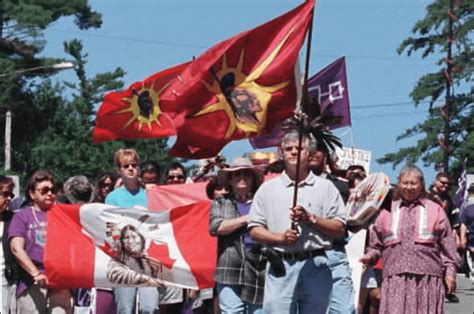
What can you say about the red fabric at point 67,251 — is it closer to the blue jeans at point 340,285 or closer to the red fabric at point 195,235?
the red fabric at point 195,235

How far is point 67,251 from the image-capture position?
1488 cm

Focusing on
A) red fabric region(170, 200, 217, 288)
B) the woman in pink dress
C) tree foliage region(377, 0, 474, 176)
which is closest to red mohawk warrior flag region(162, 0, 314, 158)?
the woman in pink dress

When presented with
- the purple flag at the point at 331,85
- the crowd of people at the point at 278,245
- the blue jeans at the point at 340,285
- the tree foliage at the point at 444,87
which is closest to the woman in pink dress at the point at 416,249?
the crowd of people at the point at 278,245

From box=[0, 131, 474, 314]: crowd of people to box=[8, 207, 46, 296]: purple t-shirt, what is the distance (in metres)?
0.01

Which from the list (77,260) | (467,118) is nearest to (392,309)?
(77,260)

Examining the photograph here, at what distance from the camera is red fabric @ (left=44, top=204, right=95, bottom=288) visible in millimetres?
14570

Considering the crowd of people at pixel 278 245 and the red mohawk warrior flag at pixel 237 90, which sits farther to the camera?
the red mohawk warrior flag at pixel 237 90

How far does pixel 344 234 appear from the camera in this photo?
39.4ft

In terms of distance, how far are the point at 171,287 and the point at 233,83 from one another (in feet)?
8.03

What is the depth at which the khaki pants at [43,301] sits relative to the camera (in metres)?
13.7

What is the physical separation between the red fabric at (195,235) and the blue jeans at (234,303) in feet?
5.67

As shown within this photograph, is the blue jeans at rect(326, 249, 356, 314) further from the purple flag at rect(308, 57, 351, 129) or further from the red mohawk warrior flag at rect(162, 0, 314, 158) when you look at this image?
the purple flag at rect(308, 57, 351, 129)

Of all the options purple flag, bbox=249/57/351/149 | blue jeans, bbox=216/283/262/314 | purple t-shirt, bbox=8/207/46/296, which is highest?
purple flag, bbox=249/57/351/149

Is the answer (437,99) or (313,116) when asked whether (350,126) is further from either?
(437,99)
